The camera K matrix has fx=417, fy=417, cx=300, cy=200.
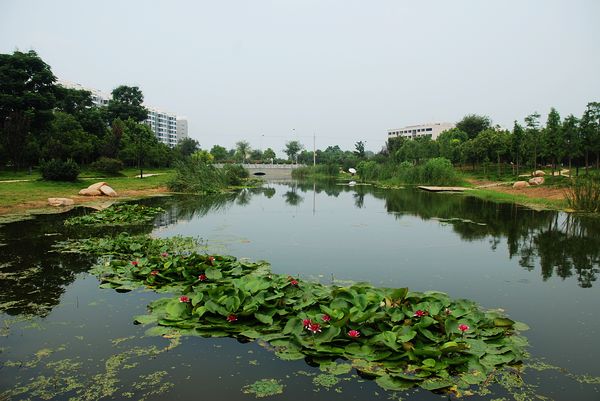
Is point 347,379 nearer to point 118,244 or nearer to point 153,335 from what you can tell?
point 153,335

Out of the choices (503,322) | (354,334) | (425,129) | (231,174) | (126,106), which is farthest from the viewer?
(425,129)

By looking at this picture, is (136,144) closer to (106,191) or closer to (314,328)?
(106,191)

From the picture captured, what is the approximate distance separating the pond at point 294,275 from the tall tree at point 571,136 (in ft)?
63.3

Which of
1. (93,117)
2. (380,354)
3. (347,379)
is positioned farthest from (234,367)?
(93,117)

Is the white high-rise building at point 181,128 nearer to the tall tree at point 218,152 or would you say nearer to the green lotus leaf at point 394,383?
the tall tree at point 218,152

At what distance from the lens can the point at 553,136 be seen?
30391mm

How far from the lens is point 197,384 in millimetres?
3568

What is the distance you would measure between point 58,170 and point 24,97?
13419 mm

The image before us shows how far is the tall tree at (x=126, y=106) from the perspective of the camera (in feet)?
190

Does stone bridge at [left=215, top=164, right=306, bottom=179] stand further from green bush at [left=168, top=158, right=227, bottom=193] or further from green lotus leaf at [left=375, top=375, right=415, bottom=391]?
green lotus leaf at [left=375, top=375, right=415, bottom=391]

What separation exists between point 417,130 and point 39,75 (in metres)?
96.3

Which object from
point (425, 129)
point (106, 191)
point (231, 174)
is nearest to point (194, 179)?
point (106, 191)

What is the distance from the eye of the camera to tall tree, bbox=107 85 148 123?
57.9 m

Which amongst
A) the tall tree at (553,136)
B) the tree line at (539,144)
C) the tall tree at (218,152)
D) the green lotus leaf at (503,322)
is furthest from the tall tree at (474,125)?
the green lotus leaf at (503,322)
